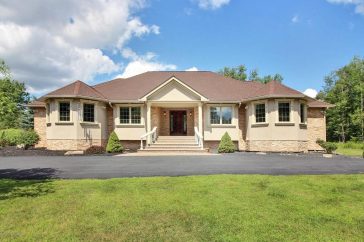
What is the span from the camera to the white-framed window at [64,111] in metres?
20.9

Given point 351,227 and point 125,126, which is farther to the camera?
point 125,126

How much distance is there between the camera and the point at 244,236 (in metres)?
4.84

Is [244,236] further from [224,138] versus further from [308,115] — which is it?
[308,115]

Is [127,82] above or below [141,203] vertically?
above

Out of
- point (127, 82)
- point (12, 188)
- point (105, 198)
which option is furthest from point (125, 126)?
point (105, 198)

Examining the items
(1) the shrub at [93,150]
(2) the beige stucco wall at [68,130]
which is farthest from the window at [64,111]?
(1) the shrub at [93,150]

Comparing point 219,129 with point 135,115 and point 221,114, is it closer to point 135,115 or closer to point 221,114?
point 221,114

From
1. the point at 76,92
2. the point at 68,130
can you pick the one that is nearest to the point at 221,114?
the point at 76,92

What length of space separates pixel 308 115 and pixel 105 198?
810 inches

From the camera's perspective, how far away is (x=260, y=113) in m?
21.3

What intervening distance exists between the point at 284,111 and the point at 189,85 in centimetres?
801

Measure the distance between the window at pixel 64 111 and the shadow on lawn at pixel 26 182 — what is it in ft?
30.1

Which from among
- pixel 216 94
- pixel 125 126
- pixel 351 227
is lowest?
pixel 351 227

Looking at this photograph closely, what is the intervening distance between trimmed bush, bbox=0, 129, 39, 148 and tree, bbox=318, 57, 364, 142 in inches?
1763
